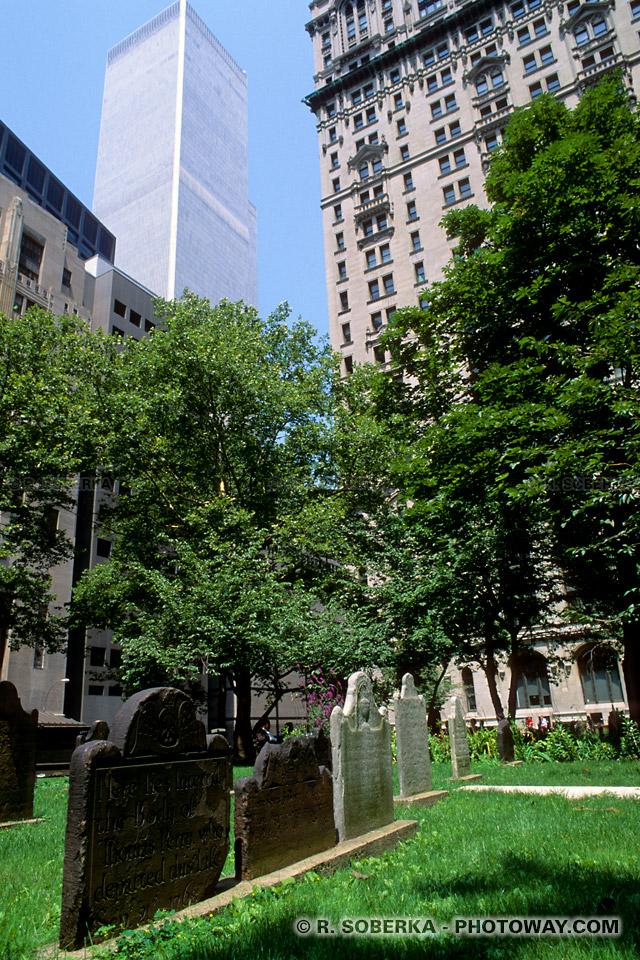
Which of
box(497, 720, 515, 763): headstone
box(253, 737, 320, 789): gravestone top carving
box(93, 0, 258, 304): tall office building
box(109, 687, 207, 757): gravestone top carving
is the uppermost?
box(93, 0, 258, 304): tall office building

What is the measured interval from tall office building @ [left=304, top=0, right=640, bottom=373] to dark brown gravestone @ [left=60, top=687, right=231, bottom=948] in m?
43.3

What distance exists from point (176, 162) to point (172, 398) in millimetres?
155578

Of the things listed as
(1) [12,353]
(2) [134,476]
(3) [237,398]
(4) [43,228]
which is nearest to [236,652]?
(2) [134,476]

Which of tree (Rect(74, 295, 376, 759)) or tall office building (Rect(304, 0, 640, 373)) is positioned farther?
tall office building (Rect(304, 0, 640, 373))

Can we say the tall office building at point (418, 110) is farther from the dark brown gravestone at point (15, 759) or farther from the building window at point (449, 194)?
the dark brown gravestone at point (15, 759)

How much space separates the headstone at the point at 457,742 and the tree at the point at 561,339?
4.02 m

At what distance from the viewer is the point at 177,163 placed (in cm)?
15362

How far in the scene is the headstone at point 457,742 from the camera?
1416 cm

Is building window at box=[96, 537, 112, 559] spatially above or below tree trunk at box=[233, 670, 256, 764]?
above

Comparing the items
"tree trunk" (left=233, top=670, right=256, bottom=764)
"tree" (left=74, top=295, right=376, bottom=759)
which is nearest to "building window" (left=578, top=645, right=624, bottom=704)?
Result: "tree" (left=74, top=295, right=376, bottom=759)

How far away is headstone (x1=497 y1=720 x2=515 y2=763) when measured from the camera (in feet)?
57.0

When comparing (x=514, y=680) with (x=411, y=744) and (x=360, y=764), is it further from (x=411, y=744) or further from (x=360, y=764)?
(x=360, y=764)

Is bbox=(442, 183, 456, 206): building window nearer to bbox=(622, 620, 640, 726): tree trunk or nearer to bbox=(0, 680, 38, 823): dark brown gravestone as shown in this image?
bbox=(622, 620, 640, 726): tree trunk

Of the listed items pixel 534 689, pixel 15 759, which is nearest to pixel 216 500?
pixel 15 759
